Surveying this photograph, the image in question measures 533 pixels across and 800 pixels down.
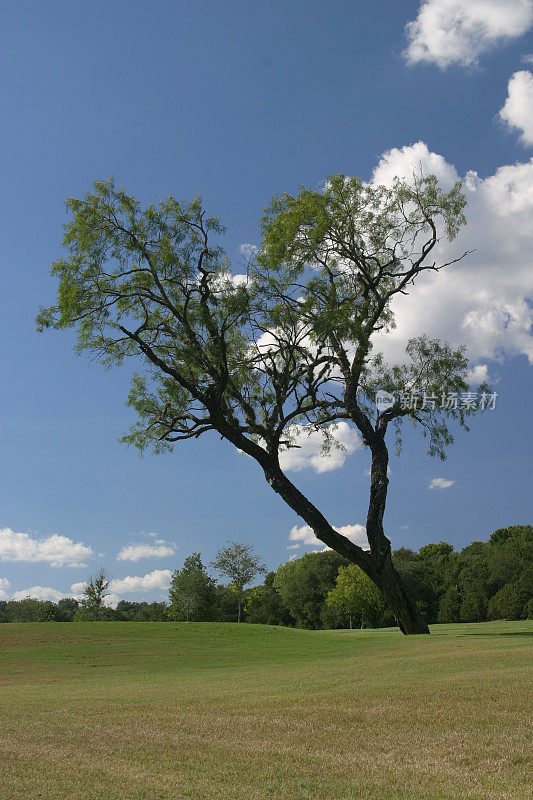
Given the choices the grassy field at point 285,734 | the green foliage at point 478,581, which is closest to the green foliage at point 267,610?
the green foliage at point 478,581

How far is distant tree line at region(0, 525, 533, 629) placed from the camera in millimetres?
56156

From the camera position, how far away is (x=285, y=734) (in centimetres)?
822

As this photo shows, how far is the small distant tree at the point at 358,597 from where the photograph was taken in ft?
202

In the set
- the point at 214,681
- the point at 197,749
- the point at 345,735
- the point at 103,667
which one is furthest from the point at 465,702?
the point at 103,667

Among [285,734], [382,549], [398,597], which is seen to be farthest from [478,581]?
[285,734]

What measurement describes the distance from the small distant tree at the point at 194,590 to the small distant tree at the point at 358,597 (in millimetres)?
13836

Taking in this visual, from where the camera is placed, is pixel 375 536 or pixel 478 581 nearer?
pixel 375 536

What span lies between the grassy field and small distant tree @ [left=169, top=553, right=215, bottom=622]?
3758cm

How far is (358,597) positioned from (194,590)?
17529 millimetres

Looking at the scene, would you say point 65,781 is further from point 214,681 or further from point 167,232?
point 167,232

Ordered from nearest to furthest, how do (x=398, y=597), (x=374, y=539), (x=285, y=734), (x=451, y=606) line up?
(x=285, y=734)
(x=374, y=539)
(x=398, y=597)
(x=451, y=606)

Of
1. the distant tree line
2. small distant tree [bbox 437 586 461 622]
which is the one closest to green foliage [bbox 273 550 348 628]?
the distant tree line

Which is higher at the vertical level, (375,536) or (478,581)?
(375,536)

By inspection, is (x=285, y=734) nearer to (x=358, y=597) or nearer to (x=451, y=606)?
(x=358, y=597)
